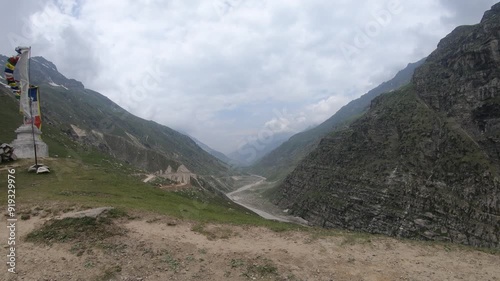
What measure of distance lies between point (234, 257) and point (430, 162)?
118447mm

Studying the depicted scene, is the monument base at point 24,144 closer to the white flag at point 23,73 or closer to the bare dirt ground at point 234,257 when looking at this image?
the white flag at point 23,73

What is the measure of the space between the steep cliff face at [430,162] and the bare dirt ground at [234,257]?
82.9 meters

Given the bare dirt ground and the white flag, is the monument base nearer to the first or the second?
the white flag

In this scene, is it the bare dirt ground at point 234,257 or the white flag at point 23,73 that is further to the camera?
the white flag at point 23,73

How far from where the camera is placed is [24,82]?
38438mm

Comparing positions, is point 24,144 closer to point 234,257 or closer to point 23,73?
point 23,73

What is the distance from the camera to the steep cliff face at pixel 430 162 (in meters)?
99.1

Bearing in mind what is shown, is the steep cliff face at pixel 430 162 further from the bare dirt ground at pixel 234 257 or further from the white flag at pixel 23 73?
the white flag at pixel 23 73

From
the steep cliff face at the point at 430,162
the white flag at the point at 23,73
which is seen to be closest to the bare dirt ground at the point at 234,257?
the white flag at the point at 23,73

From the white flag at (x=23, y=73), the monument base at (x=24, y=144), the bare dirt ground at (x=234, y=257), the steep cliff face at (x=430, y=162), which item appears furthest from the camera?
the steep cliff face at (x=430, y=162)

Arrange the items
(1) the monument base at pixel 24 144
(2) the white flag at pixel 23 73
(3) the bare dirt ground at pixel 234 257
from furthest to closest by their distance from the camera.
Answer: (1) the monument base at pixel 24 144, (2) the white flag at pixel 23 73, (3) the bare dirt ground at pixel 234 257

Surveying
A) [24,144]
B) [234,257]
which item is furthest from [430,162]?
[24,144]

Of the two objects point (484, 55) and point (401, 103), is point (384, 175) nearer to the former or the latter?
point (401, 103)

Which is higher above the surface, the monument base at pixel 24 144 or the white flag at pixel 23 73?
the white flag at pixel 23 73
